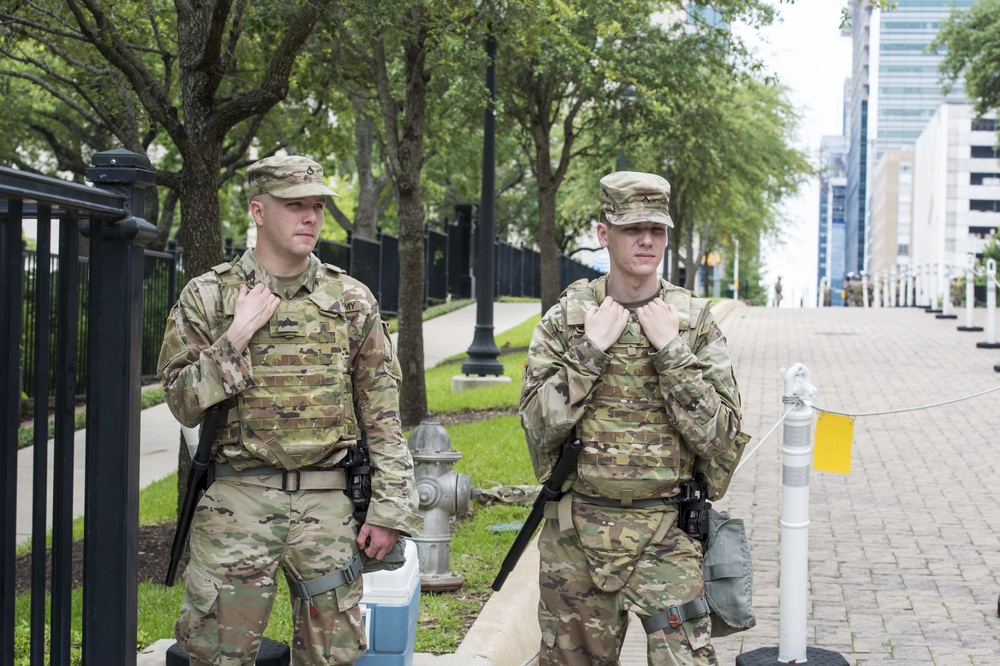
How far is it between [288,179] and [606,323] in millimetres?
1086

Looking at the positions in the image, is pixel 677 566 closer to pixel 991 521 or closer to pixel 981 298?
pixel 991 521

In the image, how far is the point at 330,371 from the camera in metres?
3.84

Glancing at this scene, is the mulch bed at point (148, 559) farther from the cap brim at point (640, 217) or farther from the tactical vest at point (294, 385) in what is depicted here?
the cap brim at point (640, 217)

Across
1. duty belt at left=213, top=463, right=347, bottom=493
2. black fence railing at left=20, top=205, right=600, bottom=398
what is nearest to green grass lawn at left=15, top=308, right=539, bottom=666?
duty belt at left=213, top=463, right=347, bottom=493

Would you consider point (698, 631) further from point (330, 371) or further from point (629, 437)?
point (330, 371)

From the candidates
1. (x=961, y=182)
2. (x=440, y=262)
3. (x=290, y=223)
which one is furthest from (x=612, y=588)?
(x=961, y=182)

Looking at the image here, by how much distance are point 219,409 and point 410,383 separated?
8.17 meters

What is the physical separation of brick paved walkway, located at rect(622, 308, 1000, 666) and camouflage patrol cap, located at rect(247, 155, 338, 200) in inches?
122

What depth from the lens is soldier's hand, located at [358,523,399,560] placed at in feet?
12.5

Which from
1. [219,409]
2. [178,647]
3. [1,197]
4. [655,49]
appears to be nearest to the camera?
[1,197]

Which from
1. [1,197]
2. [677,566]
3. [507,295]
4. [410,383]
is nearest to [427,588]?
[677,566]

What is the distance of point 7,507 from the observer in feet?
9.23

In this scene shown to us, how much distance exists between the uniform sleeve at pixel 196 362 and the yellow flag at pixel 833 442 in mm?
2724

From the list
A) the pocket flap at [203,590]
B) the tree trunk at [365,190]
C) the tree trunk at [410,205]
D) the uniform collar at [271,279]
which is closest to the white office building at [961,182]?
the tree trunk at [365,190]
